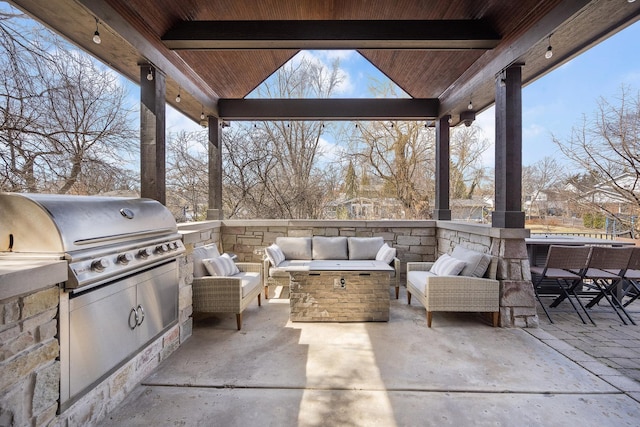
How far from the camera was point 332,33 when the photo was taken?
3387 mm

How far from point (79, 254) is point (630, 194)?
9.46m

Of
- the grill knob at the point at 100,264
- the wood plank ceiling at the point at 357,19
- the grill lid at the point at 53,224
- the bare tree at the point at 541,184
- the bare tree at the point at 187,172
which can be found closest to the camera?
the grill lid at the point at 53,224

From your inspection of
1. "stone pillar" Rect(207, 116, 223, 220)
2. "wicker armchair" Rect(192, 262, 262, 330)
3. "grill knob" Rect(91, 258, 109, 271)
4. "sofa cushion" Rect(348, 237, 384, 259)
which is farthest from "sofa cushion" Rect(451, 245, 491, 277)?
"stone pillar" Rect(207, 116, 223, 220)

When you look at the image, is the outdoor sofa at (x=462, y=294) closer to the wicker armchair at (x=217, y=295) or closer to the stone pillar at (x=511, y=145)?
the stone pillar at (x=511, y=145)

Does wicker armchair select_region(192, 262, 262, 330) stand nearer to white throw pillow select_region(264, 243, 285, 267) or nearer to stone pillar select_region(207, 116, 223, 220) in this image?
white throw pillow select_region(264, 243, 285, 267)

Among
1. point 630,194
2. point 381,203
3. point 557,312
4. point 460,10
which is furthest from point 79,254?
point 630,194

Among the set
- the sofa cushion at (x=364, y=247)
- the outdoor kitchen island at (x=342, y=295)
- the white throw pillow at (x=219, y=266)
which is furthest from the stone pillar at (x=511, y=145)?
the white throw pillow at (x=219, y=266)

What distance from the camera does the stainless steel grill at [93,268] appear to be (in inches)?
64.3

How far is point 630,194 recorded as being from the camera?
21.7ft

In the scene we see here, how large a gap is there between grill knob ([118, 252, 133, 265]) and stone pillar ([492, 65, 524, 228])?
144 inches

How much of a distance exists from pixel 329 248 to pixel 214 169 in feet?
8.18

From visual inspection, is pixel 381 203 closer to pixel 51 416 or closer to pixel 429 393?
pixel 429 393

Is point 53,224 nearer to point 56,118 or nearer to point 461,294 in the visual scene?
point 461,294

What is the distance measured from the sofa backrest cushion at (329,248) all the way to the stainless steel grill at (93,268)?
2.97 meters
